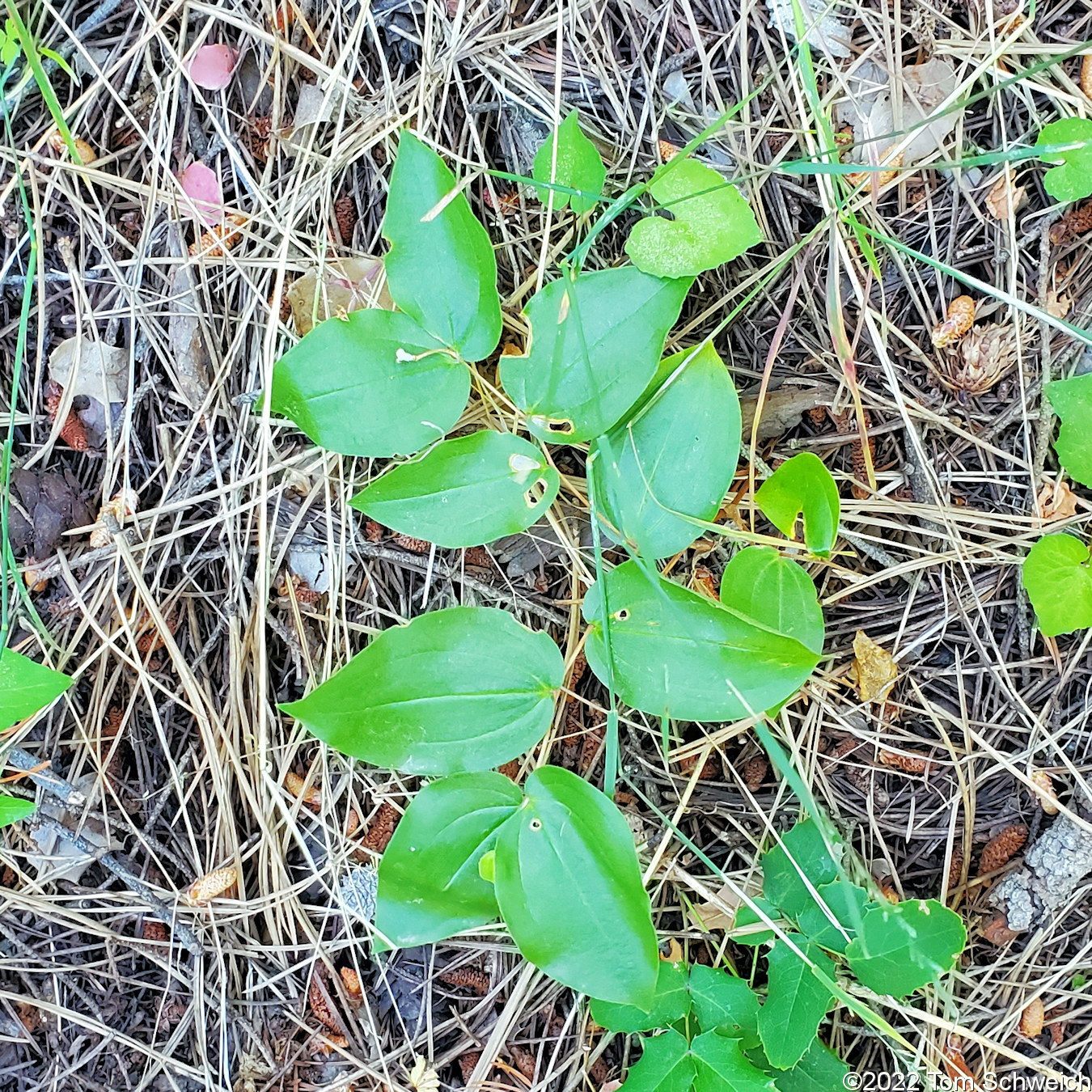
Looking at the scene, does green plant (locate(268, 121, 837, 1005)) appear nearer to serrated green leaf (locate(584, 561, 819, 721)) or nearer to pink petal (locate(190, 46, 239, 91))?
serrated green leaf (locate(584, 561, 819, 721))

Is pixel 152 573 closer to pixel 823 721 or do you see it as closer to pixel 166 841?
pixel 166 841

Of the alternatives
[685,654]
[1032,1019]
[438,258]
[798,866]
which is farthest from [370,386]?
[1032,1019]

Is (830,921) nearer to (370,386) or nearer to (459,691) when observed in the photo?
(459,691)

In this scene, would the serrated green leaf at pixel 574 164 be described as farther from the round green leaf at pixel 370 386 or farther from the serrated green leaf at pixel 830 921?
the serrated green leaf at pixel 830 921

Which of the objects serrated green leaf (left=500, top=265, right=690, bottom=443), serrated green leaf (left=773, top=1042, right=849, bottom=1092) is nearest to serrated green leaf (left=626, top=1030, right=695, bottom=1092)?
serrated green leaf (left=773, top=1042, right=849, bottom=1092)

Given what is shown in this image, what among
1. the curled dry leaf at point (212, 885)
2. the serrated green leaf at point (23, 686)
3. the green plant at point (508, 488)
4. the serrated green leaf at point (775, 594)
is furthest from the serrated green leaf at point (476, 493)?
the curled dry leaf at point (212, 885)

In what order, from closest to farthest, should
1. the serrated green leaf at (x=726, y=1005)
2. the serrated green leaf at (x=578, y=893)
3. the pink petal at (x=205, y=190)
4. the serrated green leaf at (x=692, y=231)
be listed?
1. the serrated green leaf at (x=578, y=893)
2. the serrated green leaf at (x=692, y=231)
3. the serrated green leaf at (x=726, y=1005)
4. the pink petal at (x=205, y=190)
